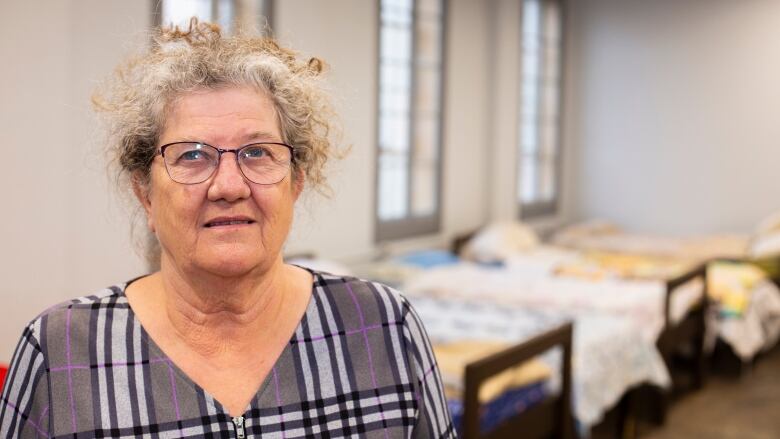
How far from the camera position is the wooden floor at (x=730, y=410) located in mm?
4043

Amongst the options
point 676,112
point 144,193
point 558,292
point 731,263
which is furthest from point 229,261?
point 676,112

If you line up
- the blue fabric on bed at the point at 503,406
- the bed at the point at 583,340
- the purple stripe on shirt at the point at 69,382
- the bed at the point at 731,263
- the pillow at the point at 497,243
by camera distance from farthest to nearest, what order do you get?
the pillow at the point at 497,243, the bed at the point at 731,263, the bed at the point at 583,340, the blue fabric on bed at the point at 503,406, the purple stripe on shirt at the point at 69,382

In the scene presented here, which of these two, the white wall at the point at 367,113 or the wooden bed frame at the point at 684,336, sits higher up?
the white wall at the point at 367,113

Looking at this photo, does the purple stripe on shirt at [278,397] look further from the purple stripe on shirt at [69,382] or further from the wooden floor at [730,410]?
the wooden floor at [730,410]

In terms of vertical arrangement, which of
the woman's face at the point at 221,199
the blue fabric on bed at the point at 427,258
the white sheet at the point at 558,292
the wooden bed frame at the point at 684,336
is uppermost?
the woman's face at the point at 221,199

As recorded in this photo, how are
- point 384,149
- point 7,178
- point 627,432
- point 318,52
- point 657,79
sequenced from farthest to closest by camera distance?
point 657,79, point 384,149, point 318,52, point 627,432, point 7,178

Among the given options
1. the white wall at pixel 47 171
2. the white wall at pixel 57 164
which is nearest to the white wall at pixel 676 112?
the white wall at pixel 57 164

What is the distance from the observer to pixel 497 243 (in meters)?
5.58

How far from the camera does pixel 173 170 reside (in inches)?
45.9

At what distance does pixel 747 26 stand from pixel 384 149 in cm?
316

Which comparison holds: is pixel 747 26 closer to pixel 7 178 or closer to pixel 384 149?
pixel 384 149

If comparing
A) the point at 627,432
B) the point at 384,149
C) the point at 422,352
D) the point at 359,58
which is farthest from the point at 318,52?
the point at 422,352

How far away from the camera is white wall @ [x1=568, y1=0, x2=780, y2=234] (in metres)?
6.53

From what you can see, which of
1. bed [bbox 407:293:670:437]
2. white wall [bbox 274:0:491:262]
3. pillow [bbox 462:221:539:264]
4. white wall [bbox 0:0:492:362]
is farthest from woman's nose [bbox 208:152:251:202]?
pillow [bbox 462:221:539:264]
